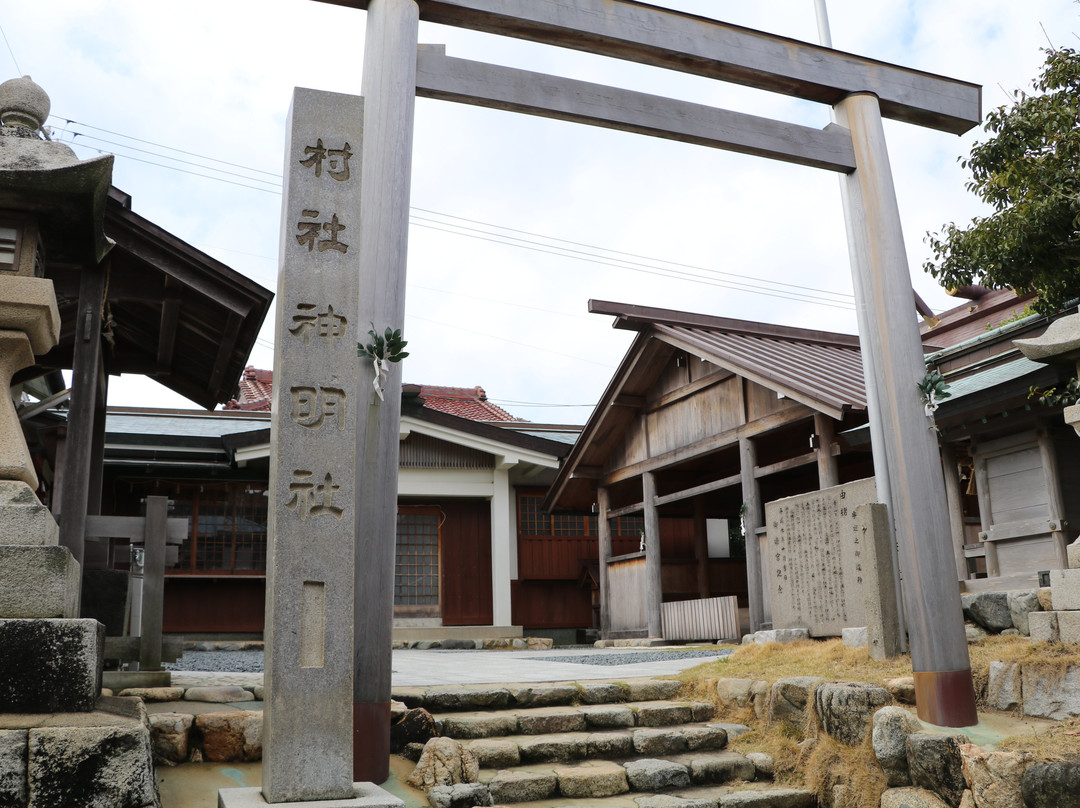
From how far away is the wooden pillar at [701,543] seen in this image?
1673 cm

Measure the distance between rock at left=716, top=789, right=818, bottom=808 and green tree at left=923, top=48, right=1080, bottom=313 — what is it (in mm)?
5627

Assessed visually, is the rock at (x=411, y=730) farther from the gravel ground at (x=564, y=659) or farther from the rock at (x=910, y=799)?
the gravel ground at (x=564, y=659)

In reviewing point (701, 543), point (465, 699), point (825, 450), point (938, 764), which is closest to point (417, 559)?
point (701, 543)

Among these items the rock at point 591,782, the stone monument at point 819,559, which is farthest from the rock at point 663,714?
the stone monument at point 819,559

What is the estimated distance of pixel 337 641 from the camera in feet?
14.5

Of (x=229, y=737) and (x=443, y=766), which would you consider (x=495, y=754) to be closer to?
(x=443, y=766)

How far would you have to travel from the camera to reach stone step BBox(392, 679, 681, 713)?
643 centimetres

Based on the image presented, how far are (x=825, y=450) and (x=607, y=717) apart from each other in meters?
6.49

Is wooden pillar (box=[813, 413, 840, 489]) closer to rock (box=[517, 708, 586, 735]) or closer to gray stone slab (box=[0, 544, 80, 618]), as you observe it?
rock (box=[517, 708, 586, 735])

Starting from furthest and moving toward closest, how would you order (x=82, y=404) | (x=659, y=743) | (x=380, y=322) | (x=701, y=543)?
(x=701, y=543) → (x=82, y=404) → (x=659, y=743) → (x=380, y=322)

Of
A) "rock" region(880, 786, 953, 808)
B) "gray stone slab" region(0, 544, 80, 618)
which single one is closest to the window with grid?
"rock" region(880, 786, 953, 808)

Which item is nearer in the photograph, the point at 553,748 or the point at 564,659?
the point at 553,748

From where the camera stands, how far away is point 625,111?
6543mm

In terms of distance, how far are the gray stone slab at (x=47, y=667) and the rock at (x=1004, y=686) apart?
19.3 feet
